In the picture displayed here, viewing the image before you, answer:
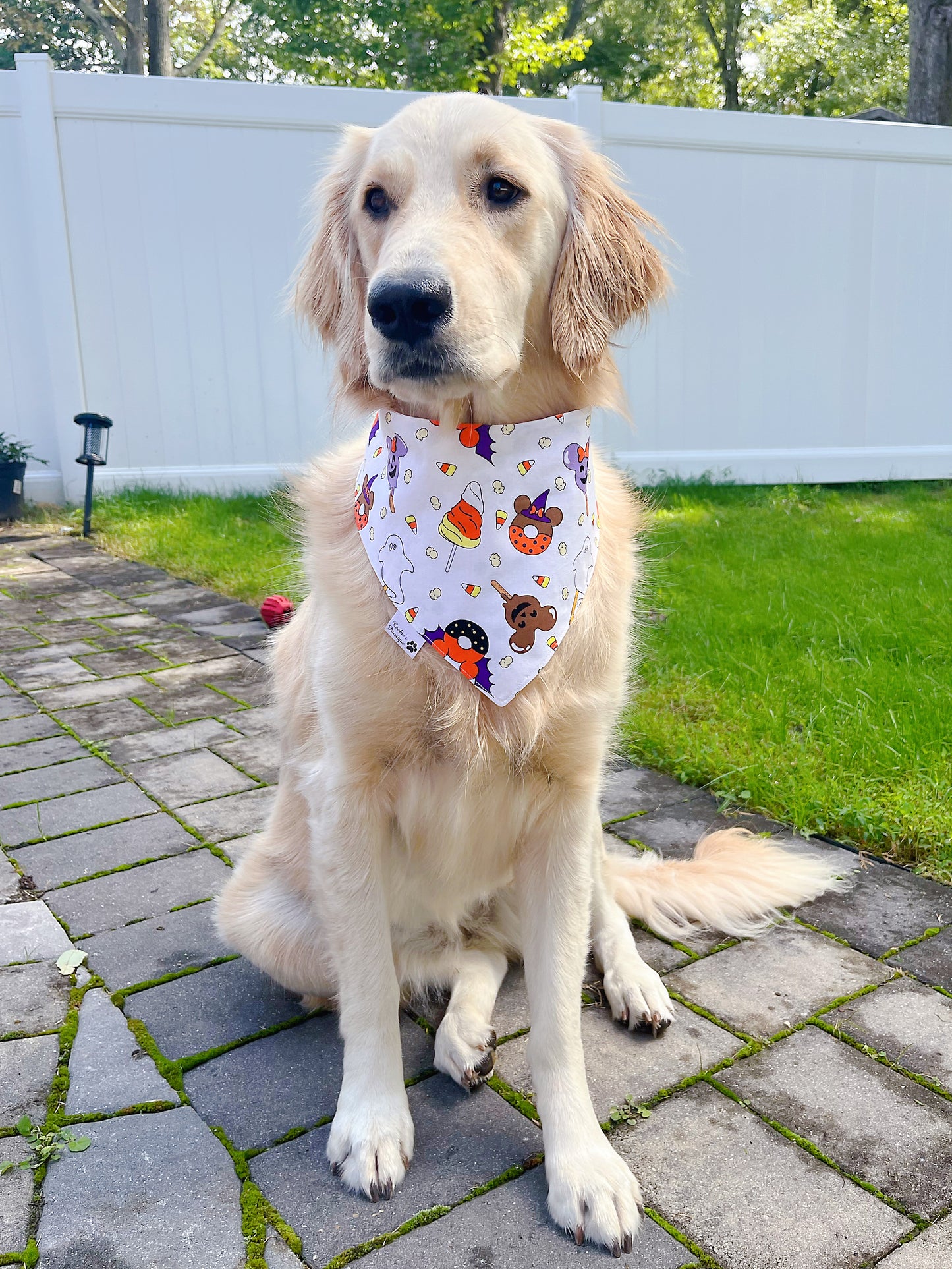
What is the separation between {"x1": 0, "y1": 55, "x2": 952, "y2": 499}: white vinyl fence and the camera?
6.92 metres

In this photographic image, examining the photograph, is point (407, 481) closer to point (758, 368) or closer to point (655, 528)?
point (655, 528)

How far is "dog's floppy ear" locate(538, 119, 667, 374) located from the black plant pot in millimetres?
5924

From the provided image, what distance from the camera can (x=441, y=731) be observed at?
181 cm

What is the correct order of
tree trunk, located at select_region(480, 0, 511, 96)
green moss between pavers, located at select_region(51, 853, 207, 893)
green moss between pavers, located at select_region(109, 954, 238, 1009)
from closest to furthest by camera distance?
green moss between pavers, located at select_region(109, 954, 238, 1009) → green moss between pavers, located at select_region(51, 853, 207, 893) → tree trunk, located at select_region(480, 0, 511, 96)

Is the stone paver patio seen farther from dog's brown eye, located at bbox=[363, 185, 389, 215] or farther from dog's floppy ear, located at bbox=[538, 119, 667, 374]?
dog's brown eye, located at bbox=[363, 185, 389, 215]

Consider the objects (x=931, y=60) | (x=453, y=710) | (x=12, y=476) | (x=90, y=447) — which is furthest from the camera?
(x=931, y=60)

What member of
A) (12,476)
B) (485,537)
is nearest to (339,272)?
(485,537)

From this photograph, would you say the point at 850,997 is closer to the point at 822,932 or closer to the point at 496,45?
the point at 822,932

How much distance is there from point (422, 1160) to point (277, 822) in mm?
794

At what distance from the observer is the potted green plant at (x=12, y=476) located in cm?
696

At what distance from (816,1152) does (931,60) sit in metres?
11.4

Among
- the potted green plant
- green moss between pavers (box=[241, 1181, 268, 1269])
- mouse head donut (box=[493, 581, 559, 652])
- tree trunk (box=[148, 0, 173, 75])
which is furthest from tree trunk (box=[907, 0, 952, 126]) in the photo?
green moss between pavers (box=[241, 1181, 268, 1269])

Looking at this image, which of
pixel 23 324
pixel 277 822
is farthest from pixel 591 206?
pixel 23 324

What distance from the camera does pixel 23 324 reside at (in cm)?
716
